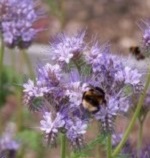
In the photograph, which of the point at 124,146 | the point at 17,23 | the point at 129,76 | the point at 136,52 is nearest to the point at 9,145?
the point at 17,23

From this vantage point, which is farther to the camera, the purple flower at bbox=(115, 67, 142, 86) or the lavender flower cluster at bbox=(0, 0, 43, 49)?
the lavender flower cluster at bbox=(0, 0, 43, 49)

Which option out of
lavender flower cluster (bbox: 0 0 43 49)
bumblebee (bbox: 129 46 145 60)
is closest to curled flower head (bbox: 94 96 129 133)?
bumblebee (bbox: 129 46 145 60)

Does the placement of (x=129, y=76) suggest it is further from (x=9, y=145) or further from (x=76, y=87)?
(x=9, y=145)

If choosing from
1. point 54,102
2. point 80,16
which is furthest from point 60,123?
point 80,16

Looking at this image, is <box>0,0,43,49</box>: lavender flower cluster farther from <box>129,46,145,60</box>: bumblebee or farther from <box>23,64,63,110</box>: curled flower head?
<box>23,64,63,110</box>: curled flower head

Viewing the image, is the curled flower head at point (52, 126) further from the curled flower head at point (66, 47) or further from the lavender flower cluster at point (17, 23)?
the lavender flower cluster at point (17, 23)

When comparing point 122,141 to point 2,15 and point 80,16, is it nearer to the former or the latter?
point 2,15
